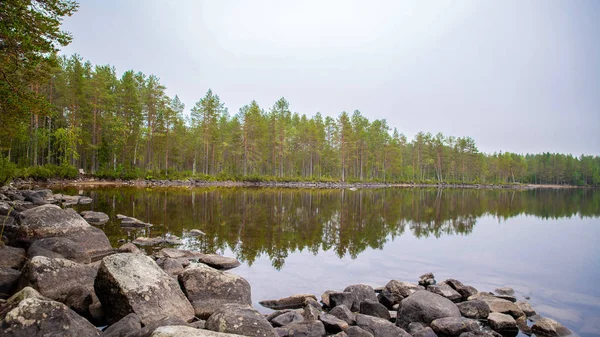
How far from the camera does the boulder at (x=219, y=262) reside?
989 centimetres

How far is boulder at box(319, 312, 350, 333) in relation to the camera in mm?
5969

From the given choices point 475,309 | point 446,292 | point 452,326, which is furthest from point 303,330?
point 446,292

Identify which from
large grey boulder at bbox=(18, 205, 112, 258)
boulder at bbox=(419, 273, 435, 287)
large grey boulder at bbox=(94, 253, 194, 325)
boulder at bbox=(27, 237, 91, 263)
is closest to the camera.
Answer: large grey boulder at bbox=(94, 253, 194, 325)

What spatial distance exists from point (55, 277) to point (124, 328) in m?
2.86

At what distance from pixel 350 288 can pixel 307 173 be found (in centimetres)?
8443

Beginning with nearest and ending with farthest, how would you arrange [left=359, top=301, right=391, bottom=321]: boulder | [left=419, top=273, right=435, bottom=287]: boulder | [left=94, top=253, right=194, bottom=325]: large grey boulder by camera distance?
[left=94, top=253, right=194, bottom=325]: large grey boulder → [left=359, top=301, right=391, bottom=321]: boulder → [left=419, top=273, right=435, bottom=287]: boulder

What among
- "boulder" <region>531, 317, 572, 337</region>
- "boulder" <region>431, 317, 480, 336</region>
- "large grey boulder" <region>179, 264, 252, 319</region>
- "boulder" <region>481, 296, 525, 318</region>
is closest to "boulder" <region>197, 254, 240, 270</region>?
"large grey boulder" <region>179, 264, 252, 319</region>

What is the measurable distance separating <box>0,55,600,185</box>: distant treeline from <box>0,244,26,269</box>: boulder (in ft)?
19.7

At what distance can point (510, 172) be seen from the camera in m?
121

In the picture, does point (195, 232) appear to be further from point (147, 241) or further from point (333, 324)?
point (333, 324)

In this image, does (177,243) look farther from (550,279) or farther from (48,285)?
(550,279)

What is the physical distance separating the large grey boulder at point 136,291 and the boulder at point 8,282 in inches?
79.6

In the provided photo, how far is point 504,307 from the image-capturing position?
7.41m

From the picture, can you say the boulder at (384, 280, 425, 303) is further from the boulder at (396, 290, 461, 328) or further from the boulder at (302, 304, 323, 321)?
the boulder at (302, 304, 323, 321)
